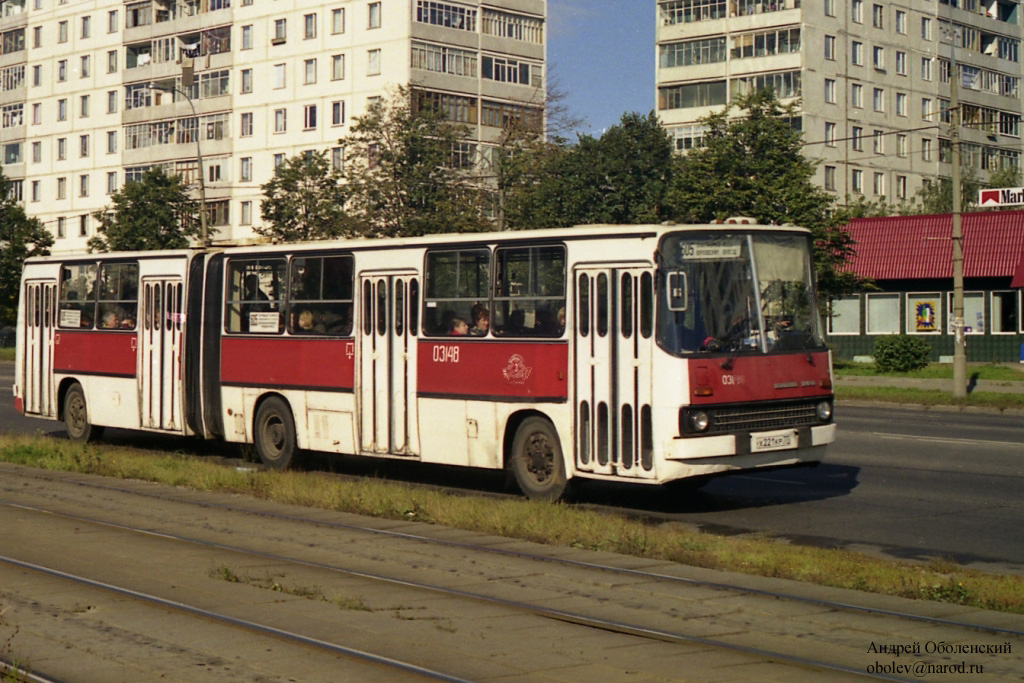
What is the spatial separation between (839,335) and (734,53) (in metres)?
31.9

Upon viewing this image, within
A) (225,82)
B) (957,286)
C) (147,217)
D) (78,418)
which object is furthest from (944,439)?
(225,82)

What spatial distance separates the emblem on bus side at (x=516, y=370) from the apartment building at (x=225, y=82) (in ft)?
196

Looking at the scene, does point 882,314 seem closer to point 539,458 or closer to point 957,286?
point 957,286

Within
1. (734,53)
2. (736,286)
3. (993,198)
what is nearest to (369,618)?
(736,286)

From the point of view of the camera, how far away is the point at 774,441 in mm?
14070

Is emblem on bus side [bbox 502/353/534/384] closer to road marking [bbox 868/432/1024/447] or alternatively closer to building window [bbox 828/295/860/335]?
road marking [bbox 868/432/1024/447]

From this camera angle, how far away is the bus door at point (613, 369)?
13.9 m

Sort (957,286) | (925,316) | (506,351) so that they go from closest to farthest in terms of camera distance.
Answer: (506,351) → (957,286) → (925,316)

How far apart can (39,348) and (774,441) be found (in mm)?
13514

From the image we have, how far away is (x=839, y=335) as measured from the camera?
5966cm

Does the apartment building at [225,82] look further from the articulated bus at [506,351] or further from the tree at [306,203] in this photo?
the articulated bus at [506,351]

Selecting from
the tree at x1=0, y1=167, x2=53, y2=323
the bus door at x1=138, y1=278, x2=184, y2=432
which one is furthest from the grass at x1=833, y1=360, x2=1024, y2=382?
the tree at x1=0, y1=167, x2=53, y2=323

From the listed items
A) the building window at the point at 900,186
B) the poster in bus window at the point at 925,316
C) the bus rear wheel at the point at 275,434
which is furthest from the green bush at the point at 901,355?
the building window at the point at 900,186

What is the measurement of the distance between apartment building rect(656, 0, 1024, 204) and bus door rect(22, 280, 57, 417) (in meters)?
63.1
